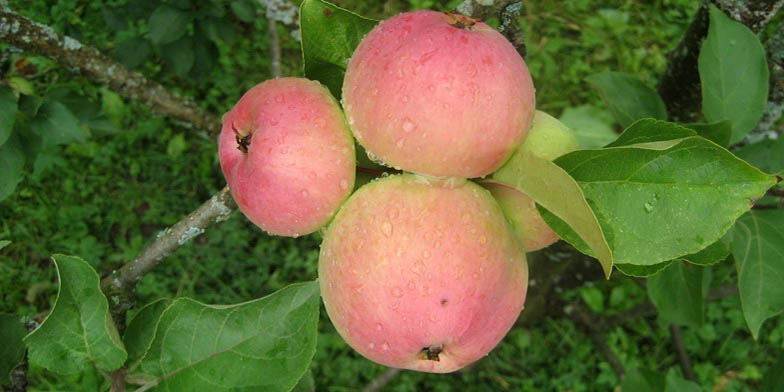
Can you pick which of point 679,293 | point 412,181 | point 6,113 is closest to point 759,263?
point 679,293

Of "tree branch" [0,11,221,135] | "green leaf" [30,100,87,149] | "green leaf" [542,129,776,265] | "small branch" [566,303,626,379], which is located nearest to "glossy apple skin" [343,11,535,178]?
"green leaf" [542,129,776,265]

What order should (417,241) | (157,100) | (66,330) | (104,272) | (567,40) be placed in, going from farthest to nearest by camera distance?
1. (567,40)
2. (104,272)
3. (157,100)
4. (66,330)
5. (417,241)

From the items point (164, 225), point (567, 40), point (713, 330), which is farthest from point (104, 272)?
point (713, 330)

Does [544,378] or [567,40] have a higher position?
[567,40]

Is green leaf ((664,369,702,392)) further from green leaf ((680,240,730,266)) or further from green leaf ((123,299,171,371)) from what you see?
green leaf ((123,299,171,371))

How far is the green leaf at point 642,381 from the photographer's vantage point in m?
1.71

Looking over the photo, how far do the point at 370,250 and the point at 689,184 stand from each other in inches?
15.5

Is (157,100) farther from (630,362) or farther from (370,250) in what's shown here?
(630,362)

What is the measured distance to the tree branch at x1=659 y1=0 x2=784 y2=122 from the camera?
1324mm

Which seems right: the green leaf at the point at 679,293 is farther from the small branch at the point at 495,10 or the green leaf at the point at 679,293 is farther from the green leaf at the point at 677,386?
the small branch at the point at 495,10

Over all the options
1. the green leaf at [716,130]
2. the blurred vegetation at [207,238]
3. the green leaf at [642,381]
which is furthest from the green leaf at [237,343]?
the blurred vegetation at [207,238]

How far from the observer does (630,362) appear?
262cm

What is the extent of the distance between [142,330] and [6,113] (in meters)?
0.75

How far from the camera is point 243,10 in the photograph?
2.19 m
